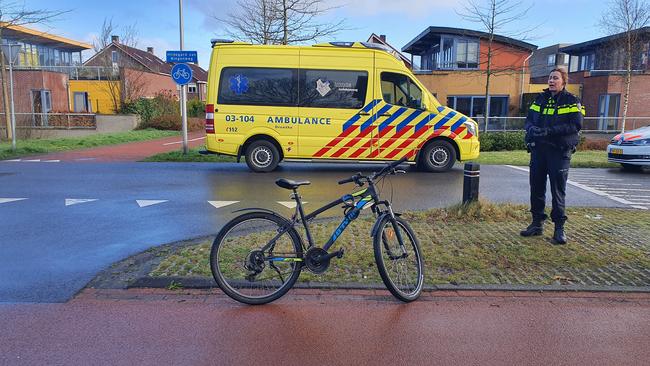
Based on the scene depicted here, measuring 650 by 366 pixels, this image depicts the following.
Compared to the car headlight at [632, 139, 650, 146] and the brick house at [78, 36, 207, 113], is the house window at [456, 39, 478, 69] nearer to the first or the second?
the brick house at [78, 36, 207, 113]

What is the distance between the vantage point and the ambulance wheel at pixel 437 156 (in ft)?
39.7

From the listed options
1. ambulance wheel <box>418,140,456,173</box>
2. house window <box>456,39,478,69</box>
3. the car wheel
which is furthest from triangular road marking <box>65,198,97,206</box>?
house window <box>456,39,478,69</box>

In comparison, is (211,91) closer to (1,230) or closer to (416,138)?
(416,138)

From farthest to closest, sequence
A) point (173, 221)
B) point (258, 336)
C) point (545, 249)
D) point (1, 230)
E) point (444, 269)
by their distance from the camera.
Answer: point (173, 221) → point (1, 230) → point (545, 249) → point (444, 269) → point (258, 336)

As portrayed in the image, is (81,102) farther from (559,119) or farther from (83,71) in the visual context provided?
(559,119)

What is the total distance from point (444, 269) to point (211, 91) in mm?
8158

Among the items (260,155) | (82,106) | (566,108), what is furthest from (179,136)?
(566,108)

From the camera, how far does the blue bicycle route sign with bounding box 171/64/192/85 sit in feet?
46.8

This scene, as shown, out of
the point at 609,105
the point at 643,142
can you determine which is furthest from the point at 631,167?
the point at 609,105

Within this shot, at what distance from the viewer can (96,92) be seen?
35.0 meters

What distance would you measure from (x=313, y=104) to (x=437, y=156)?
126 inches

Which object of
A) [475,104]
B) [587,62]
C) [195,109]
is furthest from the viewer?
[195,109]

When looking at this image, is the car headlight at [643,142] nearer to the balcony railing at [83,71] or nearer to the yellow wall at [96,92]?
the yellow wall at [96,92]

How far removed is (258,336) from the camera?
3596mm
